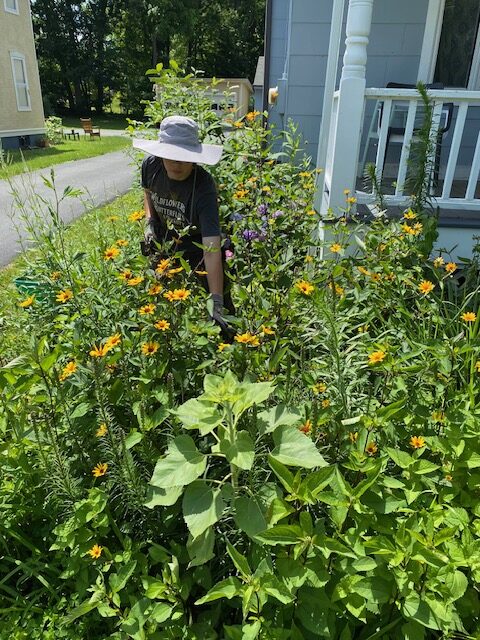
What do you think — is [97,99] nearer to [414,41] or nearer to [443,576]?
[414,41]

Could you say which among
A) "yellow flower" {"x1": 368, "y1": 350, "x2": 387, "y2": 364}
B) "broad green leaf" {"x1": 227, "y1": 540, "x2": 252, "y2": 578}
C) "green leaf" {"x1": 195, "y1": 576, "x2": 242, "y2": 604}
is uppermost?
"yellow flower" {"x1": 368, "y1": 350, "x2": 387, "y2": 364}

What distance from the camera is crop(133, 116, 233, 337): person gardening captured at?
261cm

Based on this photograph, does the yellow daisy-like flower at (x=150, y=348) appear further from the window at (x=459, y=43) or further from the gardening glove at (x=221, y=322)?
the window at (x=459, y=43)

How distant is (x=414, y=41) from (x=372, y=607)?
6.22 meters

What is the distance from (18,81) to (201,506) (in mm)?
23350

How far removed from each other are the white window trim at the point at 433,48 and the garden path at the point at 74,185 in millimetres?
3513

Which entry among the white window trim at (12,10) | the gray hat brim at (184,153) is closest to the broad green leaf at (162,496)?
the gray hat brim at (184,153)

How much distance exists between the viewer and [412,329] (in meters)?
2.18

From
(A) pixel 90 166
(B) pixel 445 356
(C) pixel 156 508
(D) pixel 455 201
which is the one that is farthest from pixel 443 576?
(A) pixel 90 166

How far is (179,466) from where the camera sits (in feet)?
4.33

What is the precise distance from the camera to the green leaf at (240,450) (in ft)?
3.96

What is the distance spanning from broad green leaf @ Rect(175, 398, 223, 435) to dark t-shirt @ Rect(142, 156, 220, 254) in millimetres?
1418

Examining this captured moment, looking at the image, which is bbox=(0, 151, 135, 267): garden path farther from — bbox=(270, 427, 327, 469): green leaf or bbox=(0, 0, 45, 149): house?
bbox=(270, 427, 327, 469): green leaf

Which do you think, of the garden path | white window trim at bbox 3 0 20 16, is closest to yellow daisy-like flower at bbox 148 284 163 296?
the garden path
